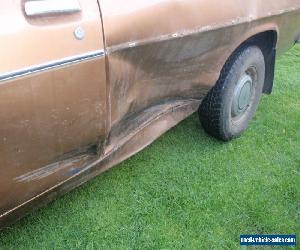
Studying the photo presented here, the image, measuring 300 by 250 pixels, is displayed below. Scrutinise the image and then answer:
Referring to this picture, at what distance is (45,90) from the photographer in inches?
58.7

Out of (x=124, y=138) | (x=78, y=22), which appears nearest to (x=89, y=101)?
(x=78, y=22)

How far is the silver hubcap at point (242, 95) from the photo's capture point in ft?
9.54

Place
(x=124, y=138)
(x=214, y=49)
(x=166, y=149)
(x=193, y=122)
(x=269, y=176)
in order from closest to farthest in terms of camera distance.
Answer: (x=124, y=138)
(x=214, y=49)
(x=269, y=176)
(x=166, y=149)
(x=193, y=122)

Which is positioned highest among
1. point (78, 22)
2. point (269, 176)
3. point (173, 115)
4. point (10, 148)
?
point (78, 22)

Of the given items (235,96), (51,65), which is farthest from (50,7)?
(235,96)

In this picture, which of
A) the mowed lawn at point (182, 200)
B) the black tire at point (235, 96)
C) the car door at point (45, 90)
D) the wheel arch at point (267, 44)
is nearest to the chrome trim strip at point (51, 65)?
the car door at point (45, 90)

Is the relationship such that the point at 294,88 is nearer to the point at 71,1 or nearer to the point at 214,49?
the point at 214,49

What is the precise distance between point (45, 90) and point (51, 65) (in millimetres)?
95

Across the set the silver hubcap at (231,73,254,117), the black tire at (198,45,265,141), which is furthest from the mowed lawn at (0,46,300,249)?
the silver hubcap at (231,73,254,117)

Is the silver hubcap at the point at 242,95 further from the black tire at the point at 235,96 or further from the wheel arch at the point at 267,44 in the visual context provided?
the wheel arch at the point at 267,44

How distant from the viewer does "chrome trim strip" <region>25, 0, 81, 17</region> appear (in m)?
1.43

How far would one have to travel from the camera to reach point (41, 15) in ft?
4.76

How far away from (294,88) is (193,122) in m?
1.39

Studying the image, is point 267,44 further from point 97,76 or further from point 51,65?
point 51,65
